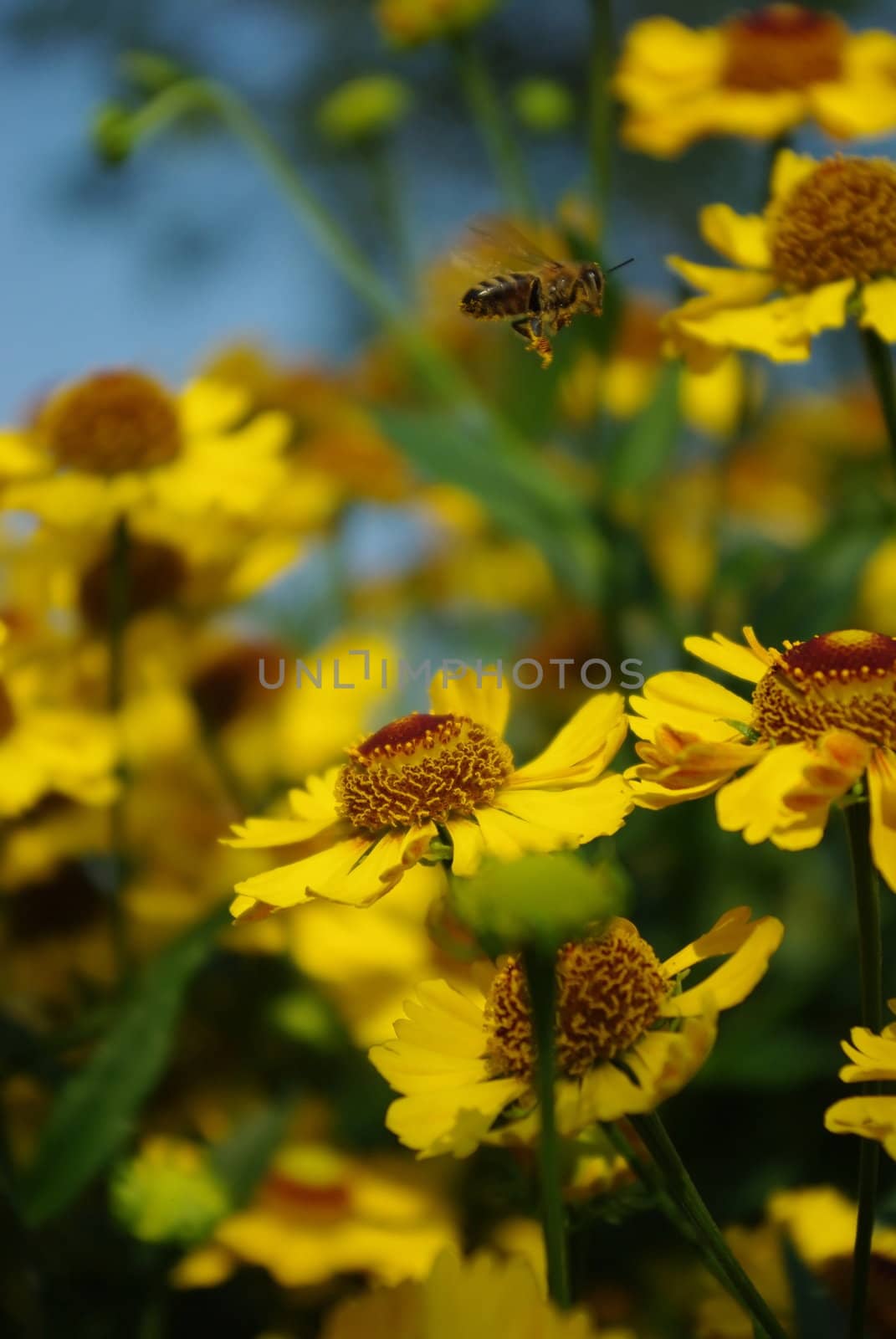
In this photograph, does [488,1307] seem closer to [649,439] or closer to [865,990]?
[865,990]

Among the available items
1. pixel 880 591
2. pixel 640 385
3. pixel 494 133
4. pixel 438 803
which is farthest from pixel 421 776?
pixel 640 385

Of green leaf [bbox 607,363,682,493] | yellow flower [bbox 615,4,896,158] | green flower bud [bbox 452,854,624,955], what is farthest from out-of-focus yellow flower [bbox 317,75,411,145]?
green flower bud [bbox 452,854,624,955]

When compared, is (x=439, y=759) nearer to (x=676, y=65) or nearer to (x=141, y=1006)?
(x=141, y=1006)

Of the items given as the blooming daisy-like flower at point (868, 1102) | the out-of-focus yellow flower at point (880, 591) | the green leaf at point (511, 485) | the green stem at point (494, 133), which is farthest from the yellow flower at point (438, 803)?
the out-of-focus yellow flower at point (880, 591)

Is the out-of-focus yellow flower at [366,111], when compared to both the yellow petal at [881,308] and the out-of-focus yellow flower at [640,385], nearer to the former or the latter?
the out-of-focus yellow flower at [640,385]

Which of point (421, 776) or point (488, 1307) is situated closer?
point (488, 1307)

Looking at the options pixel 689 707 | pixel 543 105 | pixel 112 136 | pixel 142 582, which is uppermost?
pixel 543 105
